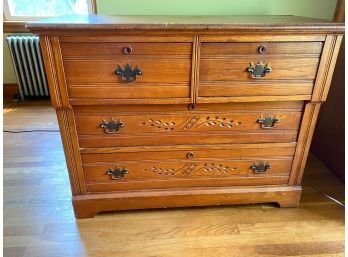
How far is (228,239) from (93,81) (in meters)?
0.87

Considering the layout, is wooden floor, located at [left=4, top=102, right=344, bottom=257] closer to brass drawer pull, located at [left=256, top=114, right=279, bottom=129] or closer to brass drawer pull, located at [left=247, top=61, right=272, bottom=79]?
brass drawer pull, located at [left=256, top=114, right=279, bottom=129]

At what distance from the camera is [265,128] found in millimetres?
1126

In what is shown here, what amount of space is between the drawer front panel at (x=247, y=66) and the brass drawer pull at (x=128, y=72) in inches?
8.9

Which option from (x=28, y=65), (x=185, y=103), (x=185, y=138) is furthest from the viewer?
(x=28, y=65)

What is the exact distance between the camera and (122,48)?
910 mm

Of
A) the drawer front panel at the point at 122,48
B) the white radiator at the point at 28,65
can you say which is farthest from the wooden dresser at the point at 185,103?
the white radiator at the point at 28,65

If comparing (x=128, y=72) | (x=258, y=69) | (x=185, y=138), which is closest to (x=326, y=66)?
(x=258, y=69)

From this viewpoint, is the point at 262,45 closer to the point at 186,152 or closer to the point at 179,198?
the point at 186,152

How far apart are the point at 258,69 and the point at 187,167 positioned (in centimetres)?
52

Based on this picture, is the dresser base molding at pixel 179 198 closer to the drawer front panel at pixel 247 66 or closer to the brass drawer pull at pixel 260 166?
the brass drawer pull at pixel 260 166

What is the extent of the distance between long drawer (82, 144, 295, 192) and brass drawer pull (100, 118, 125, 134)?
0.10 metres

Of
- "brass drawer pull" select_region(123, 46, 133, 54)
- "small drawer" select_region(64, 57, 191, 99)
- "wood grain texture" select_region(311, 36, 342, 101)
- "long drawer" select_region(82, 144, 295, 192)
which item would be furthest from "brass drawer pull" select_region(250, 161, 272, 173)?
"brass drawer pull" select_region(123, 46, 133, 54)

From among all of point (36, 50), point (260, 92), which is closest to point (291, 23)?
point (260, 92)

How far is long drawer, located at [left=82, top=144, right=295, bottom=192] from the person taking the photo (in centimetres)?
116
